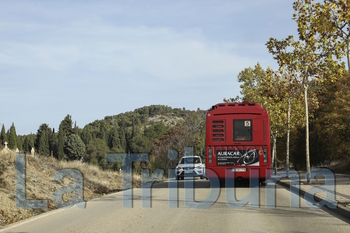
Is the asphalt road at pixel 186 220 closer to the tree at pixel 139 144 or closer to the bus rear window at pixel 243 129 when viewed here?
the bus rear window at pixel 243 129

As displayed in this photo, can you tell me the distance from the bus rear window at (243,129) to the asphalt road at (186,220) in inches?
229

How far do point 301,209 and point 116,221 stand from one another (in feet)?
16.6

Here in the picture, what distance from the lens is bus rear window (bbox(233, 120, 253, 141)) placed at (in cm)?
1909

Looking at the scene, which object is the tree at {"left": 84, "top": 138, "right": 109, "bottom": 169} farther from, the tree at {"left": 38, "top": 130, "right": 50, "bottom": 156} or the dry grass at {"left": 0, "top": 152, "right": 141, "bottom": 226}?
the dry grass at {"left": 0, "top": 152, "right": 141, "bottom": 226}

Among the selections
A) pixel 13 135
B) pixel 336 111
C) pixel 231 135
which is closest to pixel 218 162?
pixel 231 135

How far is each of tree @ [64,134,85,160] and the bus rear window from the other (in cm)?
11499

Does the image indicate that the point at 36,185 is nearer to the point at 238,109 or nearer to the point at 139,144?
the point at 238,109

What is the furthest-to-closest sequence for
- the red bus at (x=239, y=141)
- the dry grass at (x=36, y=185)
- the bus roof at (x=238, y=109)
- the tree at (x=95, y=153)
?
the tree at (x=95, y=153), the bus roof at (x=238, y=109), the red bus at (x=239, y=141), the dry grass at (x=36, y=185)

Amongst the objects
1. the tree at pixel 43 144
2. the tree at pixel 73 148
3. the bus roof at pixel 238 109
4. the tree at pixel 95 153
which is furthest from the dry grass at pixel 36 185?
the tree at pixel 95 153

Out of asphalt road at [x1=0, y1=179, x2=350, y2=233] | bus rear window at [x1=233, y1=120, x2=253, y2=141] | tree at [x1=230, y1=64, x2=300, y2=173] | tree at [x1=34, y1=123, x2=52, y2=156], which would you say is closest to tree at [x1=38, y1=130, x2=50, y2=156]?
tree at [x1=34, y1=123, x2=52, y2=156]

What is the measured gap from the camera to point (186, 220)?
403 inches

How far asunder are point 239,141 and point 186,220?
936cm

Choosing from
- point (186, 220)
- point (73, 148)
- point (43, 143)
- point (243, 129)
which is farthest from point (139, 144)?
point (186, 220)

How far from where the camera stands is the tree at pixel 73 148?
130250 millimetres
